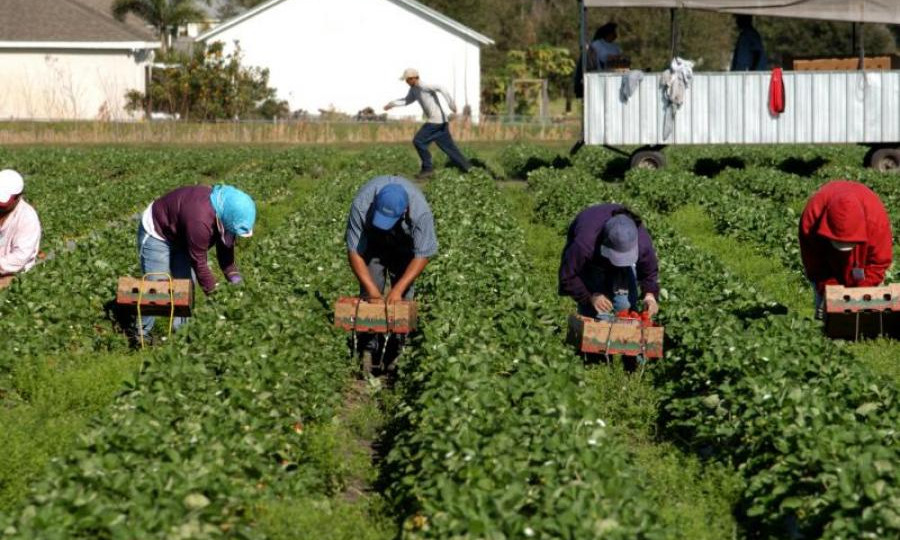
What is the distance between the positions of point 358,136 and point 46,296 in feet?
89.5

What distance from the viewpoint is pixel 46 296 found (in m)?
10.9

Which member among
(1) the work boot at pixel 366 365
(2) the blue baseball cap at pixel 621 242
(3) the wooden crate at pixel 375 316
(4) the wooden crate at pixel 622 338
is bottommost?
(1) the work boot at pixel 366 365

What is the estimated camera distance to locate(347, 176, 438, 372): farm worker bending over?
956cm

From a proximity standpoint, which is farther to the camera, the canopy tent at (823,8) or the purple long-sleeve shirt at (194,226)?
the canopy tent at (823,8)

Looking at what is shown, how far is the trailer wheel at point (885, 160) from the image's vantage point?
79.1 feet

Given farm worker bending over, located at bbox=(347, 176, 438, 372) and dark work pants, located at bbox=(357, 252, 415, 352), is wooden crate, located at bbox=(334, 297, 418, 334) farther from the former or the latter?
Result: dark work pants, located at bbox=(357, 252, 415, 352)

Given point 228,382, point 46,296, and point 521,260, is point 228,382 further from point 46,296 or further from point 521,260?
point 521,260

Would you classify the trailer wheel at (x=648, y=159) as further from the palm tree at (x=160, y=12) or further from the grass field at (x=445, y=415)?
the palm tree at (x=160, y=12)

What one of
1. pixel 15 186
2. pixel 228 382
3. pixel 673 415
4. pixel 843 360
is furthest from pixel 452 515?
pixel 15 186

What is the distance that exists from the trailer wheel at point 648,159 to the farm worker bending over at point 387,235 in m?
14.0

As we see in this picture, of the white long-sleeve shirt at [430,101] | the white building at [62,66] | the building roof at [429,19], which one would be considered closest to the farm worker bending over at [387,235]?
the white long-sleeve shirt at [430,101]

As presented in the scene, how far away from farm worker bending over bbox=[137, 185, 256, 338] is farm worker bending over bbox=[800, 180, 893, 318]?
4.06 m

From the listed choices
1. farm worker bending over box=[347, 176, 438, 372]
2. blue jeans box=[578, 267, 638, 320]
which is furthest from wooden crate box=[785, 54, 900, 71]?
farm worker bending over box=[347, 176, 438, 372]

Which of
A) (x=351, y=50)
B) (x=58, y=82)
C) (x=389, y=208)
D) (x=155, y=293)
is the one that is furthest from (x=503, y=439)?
(x=351, y=50)
